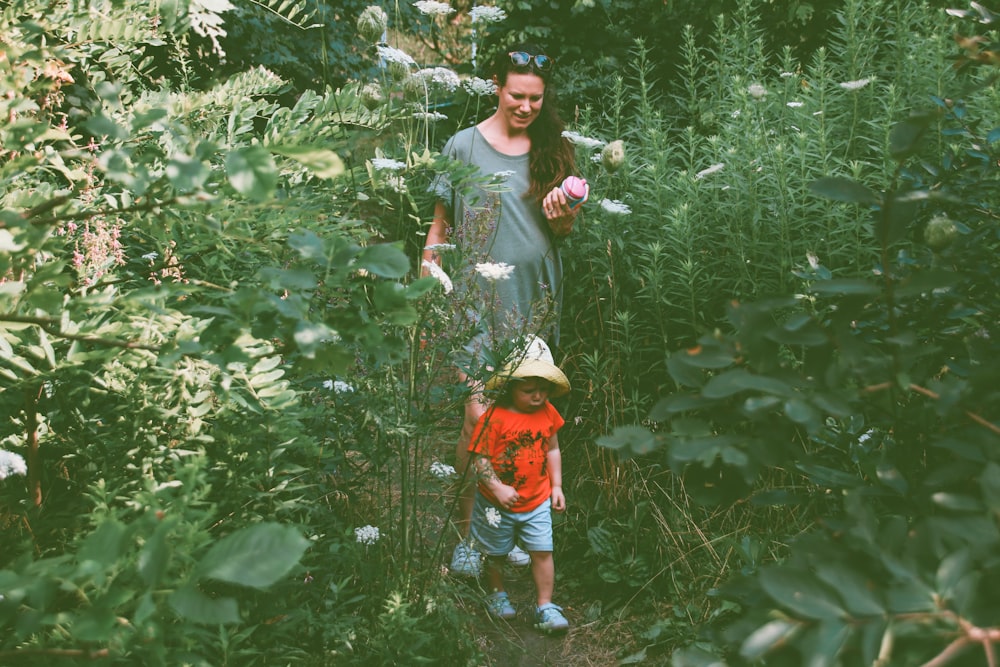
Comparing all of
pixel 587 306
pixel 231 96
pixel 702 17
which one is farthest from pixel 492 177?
pixel 702 17

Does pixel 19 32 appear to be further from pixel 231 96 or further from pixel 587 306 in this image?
pixel 587 306

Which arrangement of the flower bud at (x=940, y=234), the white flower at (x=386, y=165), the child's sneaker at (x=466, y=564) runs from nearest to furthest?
the flower bud at (x=940, y=234) → the white flower at (x=386, y=165) → the child's sneaker at (x=466, y=564)

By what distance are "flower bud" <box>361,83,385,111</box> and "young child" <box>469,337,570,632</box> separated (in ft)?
3.69

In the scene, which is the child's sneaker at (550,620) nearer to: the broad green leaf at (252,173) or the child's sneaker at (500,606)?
the child's sneaker at (500,606)

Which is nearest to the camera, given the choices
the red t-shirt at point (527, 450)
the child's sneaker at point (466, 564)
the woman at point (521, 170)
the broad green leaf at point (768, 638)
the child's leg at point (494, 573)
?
the broad green leaf at point (768, 638)

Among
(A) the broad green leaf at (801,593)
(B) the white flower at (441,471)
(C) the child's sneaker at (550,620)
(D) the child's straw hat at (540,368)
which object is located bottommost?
(C) the child's sneaker at (550,620)

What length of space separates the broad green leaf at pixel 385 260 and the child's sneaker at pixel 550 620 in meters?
2.41

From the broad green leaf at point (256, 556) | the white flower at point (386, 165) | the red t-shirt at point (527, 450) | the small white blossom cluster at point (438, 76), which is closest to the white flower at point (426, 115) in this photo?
the small white blossom cluster at point (438, 76)

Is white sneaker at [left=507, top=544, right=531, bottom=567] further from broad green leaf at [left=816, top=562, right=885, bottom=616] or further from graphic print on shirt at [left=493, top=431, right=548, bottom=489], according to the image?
broad green leaf at [left=816, top=562, right=885, bottom=616]

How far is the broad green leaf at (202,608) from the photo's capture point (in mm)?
870

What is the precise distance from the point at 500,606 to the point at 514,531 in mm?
319

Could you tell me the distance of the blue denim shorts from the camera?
133 inches

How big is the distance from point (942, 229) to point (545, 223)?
236 cm

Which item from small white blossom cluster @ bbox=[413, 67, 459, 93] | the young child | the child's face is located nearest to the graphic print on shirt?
the young child
